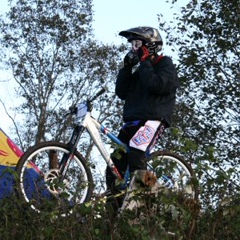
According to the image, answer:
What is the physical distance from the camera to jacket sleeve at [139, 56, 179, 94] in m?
5.79

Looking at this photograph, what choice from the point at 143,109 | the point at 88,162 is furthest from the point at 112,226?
the point at 143,109

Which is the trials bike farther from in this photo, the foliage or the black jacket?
the foliage

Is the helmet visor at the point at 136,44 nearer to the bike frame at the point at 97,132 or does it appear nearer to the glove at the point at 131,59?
the glove at the point at 131,59

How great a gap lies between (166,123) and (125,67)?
534 millimetres

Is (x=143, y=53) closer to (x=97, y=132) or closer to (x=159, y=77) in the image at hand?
(x=159, y=77)

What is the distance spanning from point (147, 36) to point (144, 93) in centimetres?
43

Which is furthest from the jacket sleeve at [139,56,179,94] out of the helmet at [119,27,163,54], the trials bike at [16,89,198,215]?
the trials bike at [16,89,198,215]

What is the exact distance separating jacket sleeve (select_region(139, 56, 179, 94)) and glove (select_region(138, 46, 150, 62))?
0.17 ft

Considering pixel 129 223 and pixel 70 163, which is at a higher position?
pixel 70 163

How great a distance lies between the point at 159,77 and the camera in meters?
5.83

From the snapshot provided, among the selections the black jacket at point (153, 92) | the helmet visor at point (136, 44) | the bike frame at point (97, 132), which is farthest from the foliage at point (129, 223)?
the helmet visor at point (136, 44)

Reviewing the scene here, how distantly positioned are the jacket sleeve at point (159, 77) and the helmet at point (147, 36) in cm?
15

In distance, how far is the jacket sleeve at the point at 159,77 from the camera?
579 centimetres

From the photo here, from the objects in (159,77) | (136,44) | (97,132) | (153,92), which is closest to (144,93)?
(153,92)
